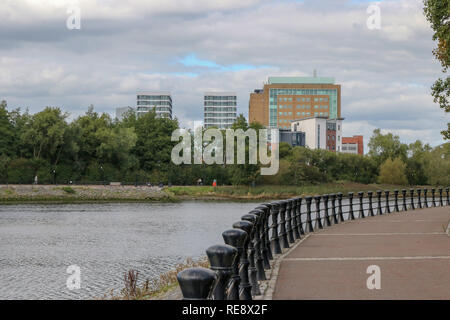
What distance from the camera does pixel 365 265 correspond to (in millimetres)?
12312

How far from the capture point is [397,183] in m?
118

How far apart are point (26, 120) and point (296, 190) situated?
43.5m

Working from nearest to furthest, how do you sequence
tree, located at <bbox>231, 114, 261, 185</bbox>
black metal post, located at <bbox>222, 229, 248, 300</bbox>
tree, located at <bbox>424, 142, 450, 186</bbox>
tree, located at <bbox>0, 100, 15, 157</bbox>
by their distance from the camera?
black metal post, located at <bbox>222, 229, 248, 300</bbox> → tree, located at <bbox>0, 100, 15, 157</bbox> → tree, located at <bbox>231, 114, 261, 185</bbox> → tree, located at <bbox>424, 142, 450, 186</bbox>

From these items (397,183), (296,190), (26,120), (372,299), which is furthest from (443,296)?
(397,183)

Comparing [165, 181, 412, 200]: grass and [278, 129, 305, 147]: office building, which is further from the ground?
[278, 129, 305, 147]: office building

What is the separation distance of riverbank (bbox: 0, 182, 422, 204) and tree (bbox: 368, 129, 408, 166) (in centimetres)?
3082

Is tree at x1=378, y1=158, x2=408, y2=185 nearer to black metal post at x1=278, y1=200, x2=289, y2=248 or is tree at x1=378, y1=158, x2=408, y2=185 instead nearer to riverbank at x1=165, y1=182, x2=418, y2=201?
riverbank at x1=165, y1=182, x2=418, y2=201

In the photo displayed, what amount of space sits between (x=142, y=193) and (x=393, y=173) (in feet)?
154

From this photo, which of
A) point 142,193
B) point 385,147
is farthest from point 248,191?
point 385,147

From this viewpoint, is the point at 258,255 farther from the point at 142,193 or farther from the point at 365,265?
the point at 142,193

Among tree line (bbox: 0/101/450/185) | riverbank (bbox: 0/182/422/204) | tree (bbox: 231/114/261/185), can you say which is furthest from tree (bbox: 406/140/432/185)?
tree (bbox: 231/114/261/185)

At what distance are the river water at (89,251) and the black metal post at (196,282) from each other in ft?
42.1

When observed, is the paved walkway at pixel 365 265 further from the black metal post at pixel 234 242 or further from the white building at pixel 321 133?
the white building at pixel 321 133

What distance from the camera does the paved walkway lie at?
950 cm
